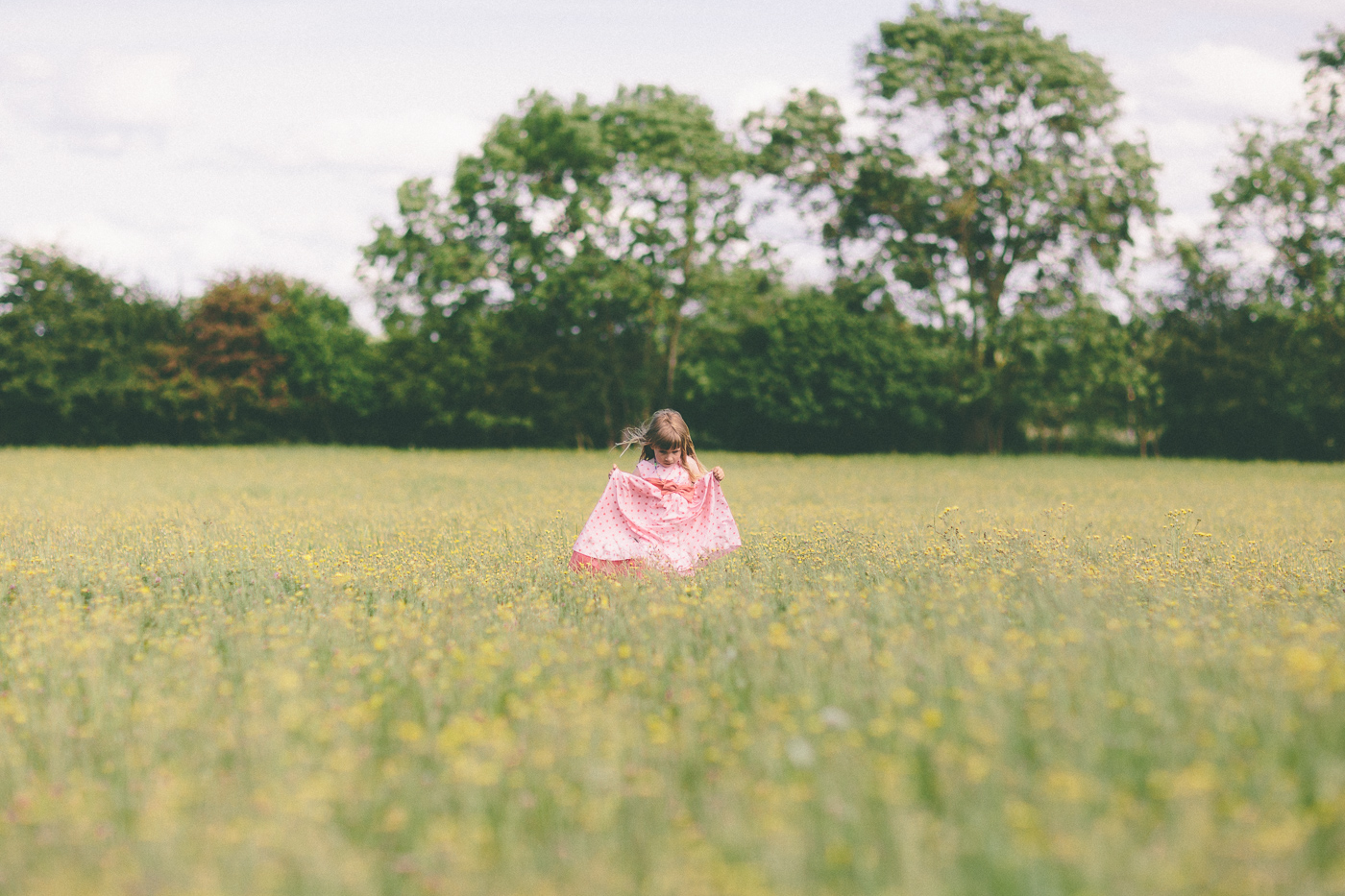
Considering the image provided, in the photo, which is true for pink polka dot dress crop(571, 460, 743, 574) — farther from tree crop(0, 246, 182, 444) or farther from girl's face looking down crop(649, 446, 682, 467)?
tree crop(0, 246, 182, 444)

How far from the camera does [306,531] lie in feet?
37.6

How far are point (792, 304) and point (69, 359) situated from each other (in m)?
33.9

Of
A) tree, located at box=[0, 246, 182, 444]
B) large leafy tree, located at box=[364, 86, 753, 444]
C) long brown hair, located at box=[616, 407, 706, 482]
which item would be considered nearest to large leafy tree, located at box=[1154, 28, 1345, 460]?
large leafy tree, located at box=[364, 86, 753, 444]

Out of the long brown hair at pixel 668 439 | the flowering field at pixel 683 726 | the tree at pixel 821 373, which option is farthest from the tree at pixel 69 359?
the long brown hair at pixel 668 439

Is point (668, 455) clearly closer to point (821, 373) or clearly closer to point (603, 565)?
point (603, 565)

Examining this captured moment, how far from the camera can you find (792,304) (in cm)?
3988

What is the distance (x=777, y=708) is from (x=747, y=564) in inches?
171

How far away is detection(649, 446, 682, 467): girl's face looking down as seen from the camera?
29.1 feet

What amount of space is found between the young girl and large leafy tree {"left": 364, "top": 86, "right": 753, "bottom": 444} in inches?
1063

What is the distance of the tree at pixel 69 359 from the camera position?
44.8 meters

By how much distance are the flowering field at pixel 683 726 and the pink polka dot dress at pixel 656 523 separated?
370 millimetres

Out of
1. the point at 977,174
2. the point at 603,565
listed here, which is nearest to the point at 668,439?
the point at 603,565

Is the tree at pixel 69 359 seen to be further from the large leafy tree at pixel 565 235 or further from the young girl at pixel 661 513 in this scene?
the young girl at pixel 661 513

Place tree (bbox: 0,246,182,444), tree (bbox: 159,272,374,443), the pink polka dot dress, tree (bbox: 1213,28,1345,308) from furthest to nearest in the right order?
tree (bbox: 159,272,374,443), tree (bbox: 0,246,182,444), tree (bbox: 1213,28,1345,308), the pink polka dot dress
